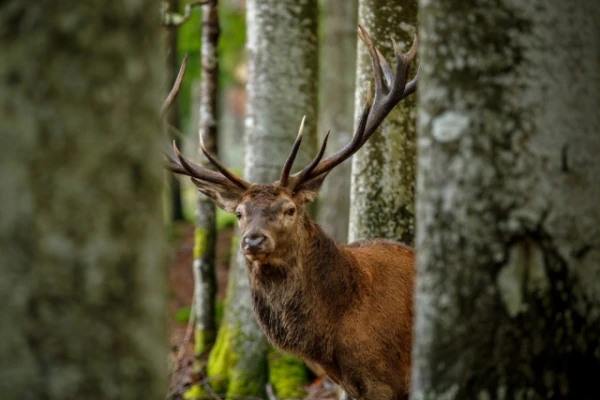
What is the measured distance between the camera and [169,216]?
19438 millimetres

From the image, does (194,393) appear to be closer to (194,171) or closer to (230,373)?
(230,373)

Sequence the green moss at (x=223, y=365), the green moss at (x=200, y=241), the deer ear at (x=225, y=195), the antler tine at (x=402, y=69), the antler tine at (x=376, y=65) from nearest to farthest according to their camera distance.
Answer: the antler tine at (x=402, y=69) → the antler tine at (x=376, y=65) → the deer ear at (x=225, y=195) → the green moss at (x=223, y=365) → the green moss at (x=200, y=241)

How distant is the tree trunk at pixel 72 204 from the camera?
89.2 inches

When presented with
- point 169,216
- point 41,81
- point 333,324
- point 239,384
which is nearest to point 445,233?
point 41,81

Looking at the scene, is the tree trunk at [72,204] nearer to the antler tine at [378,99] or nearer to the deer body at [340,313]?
the deer body at [340,313]

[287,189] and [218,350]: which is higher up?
[287,189]

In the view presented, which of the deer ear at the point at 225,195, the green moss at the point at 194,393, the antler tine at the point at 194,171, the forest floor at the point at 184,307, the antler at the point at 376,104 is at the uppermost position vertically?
the antler at the point at 376,104

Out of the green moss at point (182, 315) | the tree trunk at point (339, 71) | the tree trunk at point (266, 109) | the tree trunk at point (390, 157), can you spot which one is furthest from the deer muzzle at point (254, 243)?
the tree trunk at point (339, 71)

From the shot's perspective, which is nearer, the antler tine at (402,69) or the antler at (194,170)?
the antler tine at (402,69)

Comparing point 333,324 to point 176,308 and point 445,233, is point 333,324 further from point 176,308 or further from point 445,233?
point 176,308

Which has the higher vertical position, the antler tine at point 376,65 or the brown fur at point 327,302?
the antler tine at point 376,65

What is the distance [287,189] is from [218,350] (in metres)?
2.92

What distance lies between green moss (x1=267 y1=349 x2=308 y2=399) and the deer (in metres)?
2.04

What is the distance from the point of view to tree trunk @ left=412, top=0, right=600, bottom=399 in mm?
3061
